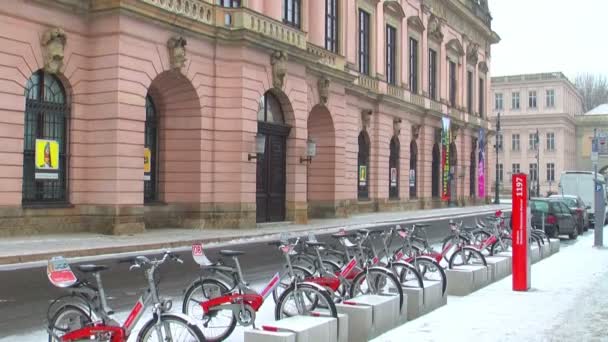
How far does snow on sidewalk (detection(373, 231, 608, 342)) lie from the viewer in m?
7.85

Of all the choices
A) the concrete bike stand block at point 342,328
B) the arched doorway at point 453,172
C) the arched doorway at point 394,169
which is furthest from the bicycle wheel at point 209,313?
the arched doorway at point 453,172

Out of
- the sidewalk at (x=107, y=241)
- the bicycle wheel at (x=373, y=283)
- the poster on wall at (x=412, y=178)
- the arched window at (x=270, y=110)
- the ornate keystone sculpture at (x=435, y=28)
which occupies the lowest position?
the sidewalk at (x=107, y=241)

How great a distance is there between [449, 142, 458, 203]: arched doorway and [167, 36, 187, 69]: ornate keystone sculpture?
1435 inches

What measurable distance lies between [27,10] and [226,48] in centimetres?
763

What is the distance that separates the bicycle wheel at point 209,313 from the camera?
770 cm

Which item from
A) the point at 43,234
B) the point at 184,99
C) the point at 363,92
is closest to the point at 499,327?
the point at 43,234

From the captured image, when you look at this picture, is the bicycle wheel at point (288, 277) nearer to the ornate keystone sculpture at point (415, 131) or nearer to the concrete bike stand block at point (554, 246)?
the concrete bike stand block at point (554, 246)

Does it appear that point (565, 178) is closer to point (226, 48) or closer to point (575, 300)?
point (226, 48)

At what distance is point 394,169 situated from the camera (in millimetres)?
44406

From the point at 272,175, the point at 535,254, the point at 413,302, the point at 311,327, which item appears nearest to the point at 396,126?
the point at 272,175

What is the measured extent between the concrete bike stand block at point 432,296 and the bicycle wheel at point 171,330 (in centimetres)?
397

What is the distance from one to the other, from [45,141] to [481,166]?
157 feet

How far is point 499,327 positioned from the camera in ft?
27.1

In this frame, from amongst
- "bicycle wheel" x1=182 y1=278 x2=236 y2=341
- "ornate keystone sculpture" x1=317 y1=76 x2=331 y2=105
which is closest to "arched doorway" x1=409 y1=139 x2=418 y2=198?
"ornate keystone sculpture" x1=317 y1=76 x2=331 y2=105
